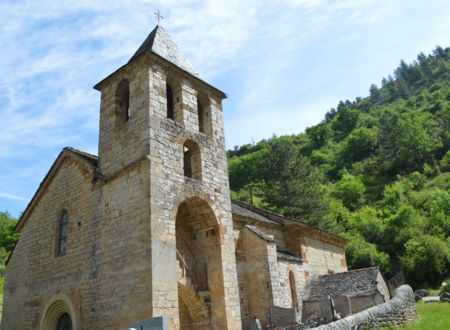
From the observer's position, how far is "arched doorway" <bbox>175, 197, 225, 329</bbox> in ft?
37.7

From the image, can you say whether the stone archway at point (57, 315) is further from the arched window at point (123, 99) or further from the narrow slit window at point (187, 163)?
the arched window at point (123, 99)

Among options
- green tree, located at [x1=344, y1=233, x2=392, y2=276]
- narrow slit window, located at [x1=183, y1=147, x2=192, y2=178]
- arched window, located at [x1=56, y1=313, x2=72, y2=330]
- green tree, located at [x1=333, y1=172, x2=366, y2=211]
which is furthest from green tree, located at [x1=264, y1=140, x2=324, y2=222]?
arched window, located at [x1=56, y1=313, x2=72, y2=330]

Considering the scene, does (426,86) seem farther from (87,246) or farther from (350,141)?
(87,246)

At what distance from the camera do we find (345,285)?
16516mm

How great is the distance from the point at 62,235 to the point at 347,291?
11851mm

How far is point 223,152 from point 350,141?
225 feet

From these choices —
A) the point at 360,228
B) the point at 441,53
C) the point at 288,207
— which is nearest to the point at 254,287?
the point at 288,207

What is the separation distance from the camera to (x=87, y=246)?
11.7 metres

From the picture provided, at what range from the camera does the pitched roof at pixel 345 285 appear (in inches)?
616

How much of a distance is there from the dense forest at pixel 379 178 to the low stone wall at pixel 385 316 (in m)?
20.8

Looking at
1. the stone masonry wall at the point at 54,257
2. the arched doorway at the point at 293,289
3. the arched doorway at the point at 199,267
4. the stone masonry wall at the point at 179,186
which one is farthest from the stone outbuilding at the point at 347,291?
the stone masonry wall at the point at 54,257

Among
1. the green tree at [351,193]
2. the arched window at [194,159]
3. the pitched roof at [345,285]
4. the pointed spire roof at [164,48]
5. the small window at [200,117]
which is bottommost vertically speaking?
the pitched roof at [345,285]

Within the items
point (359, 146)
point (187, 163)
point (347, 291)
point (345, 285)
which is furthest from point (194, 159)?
point (359, 146)

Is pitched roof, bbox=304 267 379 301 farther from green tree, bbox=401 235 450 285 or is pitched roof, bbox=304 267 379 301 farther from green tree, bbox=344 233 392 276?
green tree, bbox=401 235 450 285
